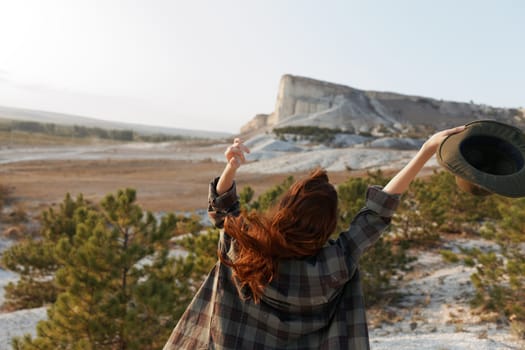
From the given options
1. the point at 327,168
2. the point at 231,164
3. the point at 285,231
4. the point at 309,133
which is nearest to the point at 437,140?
the point at 285,231

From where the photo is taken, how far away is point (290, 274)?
61.9 inches

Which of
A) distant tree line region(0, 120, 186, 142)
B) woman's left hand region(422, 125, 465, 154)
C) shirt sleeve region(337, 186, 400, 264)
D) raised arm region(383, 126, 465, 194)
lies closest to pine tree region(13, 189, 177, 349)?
shirt sleeve region(337, 186, 400, 264)

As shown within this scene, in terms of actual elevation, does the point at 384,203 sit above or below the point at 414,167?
below

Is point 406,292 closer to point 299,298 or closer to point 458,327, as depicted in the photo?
point 458,327

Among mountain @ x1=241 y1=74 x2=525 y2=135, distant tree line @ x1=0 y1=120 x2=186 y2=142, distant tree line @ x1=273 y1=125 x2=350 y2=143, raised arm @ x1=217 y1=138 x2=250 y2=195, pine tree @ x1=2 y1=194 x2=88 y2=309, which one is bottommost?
pine tree @ x1=2 y1=194 x2=88 y2=309

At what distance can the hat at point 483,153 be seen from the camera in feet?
4.86

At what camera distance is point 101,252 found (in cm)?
466

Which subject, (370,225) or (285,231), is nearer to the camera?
(285,231)

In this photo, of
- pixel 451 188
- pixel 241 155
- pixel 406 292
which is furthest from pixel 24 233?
pixel 241 155

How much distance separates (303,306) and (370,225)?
1.35 feet

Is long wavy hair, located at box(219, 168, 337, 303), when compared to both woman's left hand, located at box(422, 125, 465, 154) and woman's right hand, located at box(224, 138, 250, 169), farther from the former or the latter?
woman's left hand, located at box(422, 125, 465, 154)

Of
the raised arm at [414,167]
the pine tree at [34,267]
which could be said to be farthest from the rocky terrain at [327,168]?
the raised arm at [414,167]

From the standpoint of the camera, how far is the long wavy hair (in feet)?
4.90

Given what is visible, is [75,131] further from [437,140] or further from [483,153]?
[483,153]
